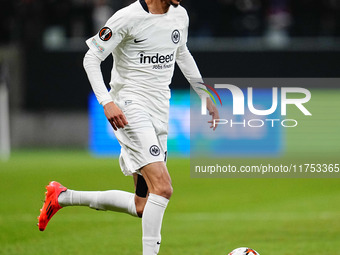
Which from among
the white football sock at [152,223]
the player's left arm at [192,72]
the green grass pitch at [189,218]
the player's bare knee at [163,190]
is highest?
the player's left arm at [192,72]

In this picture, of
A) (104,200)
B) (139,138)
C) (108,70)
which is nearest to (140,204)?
(104,200)

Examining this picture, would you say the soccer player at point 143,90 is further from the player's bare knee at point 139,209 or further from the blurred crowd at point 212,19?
the blurred crowd at point 212,19

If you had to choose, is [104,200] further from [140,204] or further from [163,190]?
[163,190]

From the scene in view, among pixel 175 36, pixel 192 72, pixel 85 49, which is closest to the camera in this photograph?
pixel 175 36

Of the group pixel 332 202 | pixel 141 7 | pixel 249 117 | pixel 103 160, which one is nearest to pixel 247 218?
pixel 332 202

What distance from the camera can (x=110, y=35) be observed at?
5965 mm

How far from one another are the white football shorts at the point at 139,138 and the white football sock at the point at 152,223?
0.30 m

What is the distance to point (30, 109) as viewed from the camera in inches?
752

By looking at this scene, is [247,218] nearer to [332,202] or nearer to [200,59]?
[332,202]

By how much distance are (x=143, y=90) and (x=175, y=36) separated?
52cm

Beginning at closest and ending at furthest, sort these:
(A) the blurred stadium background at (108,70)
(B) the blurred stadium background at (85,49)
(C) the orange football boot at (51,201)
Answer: (C) the orange football boot at (51,201), (A) the blurred stadium background at (108,70), (B) the blurred stadium background at (85,49)

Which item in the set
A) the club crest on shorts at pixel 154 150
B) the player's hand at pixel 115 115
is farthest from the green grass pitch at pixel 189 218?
the player's hand at pixel 115 115

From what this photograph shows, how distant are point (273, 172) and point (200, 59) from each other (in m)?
3.54

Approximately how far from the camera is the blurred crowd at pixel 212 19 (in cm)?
1866
